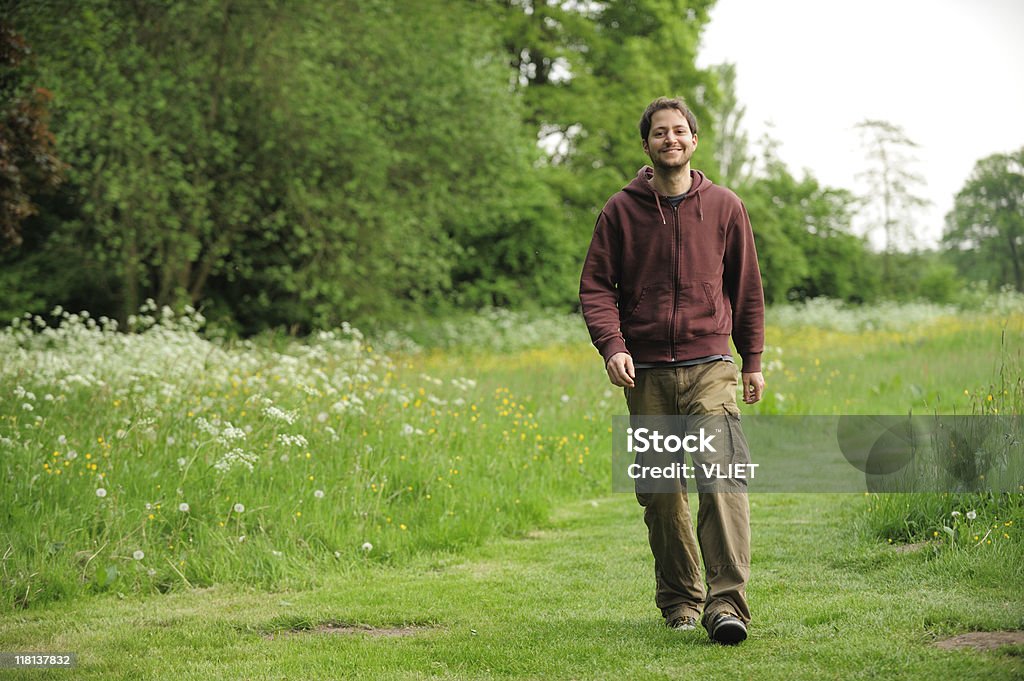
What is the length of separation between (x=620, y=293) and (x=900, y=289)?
35.9 m

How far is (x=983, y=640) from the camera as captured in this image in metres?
4.03

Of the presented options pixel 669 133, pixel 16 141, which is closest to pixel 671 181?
pixel 669 133

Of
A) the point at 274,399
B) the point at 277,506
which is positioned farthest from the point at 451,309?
the point at 277,506

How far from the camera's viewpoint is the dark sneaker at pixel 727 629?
13.5 ft

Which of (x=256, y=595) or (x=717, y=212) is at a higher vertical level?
(x=717, y=212)

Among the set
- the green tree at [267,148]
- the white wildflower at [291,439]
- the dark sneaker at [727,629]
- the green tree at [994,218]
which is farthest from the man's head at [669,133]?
the green tree at [994,218]

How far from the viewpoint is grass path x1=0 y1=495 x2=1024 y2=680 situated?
13.3 feet

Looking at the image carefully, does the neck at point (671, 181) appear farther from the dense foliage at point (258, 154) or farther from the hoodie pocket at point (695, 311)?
the dense foliage at point (258, 154)

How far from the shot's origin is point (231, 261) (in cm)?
1961

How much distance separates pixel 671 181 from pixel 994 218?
23715 mm

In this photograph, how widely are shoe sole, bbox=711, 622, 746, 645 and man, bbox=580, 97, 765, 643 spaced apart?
144 millimetres

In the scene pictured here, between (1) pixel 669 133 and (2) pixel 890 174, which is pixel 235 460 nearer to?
(1) pixel 669 133

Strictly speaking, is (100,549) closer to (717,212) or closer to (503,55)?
(717,212)

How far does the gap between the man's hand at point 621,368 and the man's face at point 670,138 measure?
0.84 m
